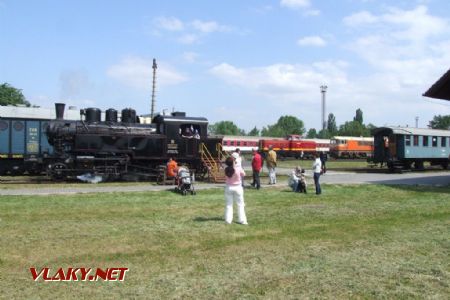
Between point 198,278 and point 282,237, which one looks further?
point 282,237

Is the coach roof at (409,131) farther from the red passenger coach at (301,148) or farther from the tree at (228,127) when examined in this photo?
the tree at (228,127)

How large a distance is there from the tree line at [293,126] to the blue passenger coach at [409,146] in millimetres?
54437

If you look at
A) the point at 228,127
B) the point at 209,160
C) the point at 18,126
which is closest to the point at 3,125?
the point at 18,126

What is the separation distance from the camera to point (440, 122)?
102 meters

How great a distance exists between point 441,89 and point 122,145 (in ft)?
49.9

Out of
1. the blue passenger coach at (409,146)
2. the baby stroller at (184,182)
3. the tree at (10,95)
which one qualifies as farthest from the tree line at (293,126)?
the baby stroller at (184,182)

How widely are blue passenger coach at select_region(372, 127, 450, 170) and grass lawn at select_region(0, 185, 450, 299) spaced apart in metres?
18.1

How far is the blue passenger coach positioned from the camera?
103 ft

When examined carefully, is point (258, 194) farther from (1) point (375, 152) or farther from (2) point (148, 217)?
(1) point (375, 152)

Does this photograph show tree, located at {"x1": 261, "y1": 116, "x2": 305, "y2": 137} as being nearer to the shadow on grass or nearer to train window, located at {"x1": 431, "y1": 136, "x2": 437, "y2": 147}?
train window, located at {"x1": 431, "y1": 136, "x2": 437, "y2": 147}

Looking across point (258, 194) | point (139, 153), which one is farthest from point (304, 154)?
point (258, 194)

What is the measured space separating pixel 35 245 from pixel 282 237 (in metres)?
4.64

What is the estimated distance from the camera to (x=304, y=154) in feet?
207

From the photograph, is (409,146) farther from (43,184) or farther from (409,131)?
(43,184)
